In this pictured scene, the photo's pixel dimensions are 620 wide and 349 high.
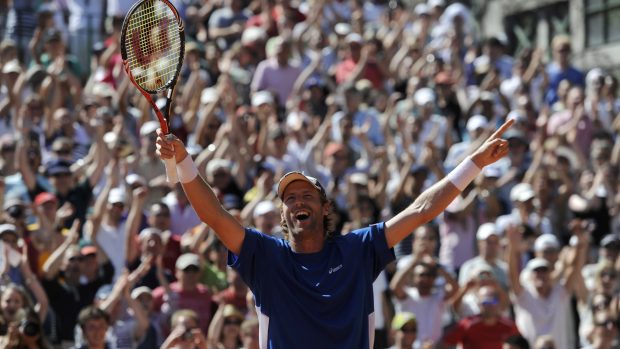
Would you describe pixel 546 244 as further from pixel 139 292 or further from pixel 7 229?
pixel 7 229

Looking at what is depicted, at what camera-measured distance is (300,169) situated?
13.6m

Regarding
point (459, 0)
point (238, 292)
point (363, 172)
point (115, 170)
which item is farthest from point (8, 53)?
point (459, 0)

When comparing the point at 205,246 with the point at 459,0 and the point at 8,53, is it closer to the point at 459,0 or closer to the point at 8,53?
the point at 8,53

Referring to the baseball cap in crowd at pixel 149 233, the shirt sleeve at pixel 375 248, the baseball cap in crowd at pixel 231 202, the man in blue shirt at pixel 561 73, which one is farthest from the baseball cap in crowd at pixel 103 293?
the man in blue shirt at pixel 561 73

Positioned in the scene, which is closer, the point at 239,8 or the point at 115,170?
the point at 115,170

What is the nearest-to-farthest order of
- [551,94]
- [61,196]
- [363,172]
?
[61,196] → [363,172] → [551,94]

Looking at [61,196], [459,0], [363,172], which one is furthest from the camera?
[459,0]

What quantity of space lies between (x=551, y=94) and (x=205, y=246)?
6324 millimetres

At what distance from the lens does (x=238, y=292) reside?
10.9 m

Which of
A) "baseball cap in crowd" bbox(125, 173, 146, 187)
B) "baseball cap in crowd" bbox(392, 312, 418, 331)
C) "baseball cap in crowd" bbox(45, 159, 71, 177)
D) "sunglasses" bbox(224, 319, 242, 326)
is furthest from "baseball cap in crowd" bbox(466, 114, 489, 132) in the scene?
"sunglasses" bbox(224, 319, 242, 326)

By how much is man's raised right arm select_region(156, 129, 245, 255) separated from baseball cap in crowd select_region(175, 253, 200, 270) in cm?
451

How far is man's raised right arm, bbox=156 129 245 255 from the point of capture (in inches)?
240

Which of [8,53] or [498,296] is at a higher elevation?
[8,53]

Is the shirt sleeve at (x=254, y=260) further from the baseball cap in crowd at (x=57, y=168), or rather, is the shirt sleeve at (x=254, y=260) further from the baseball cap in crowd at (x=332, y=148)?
the baseball cap in crowd at (x=332, y=148)
